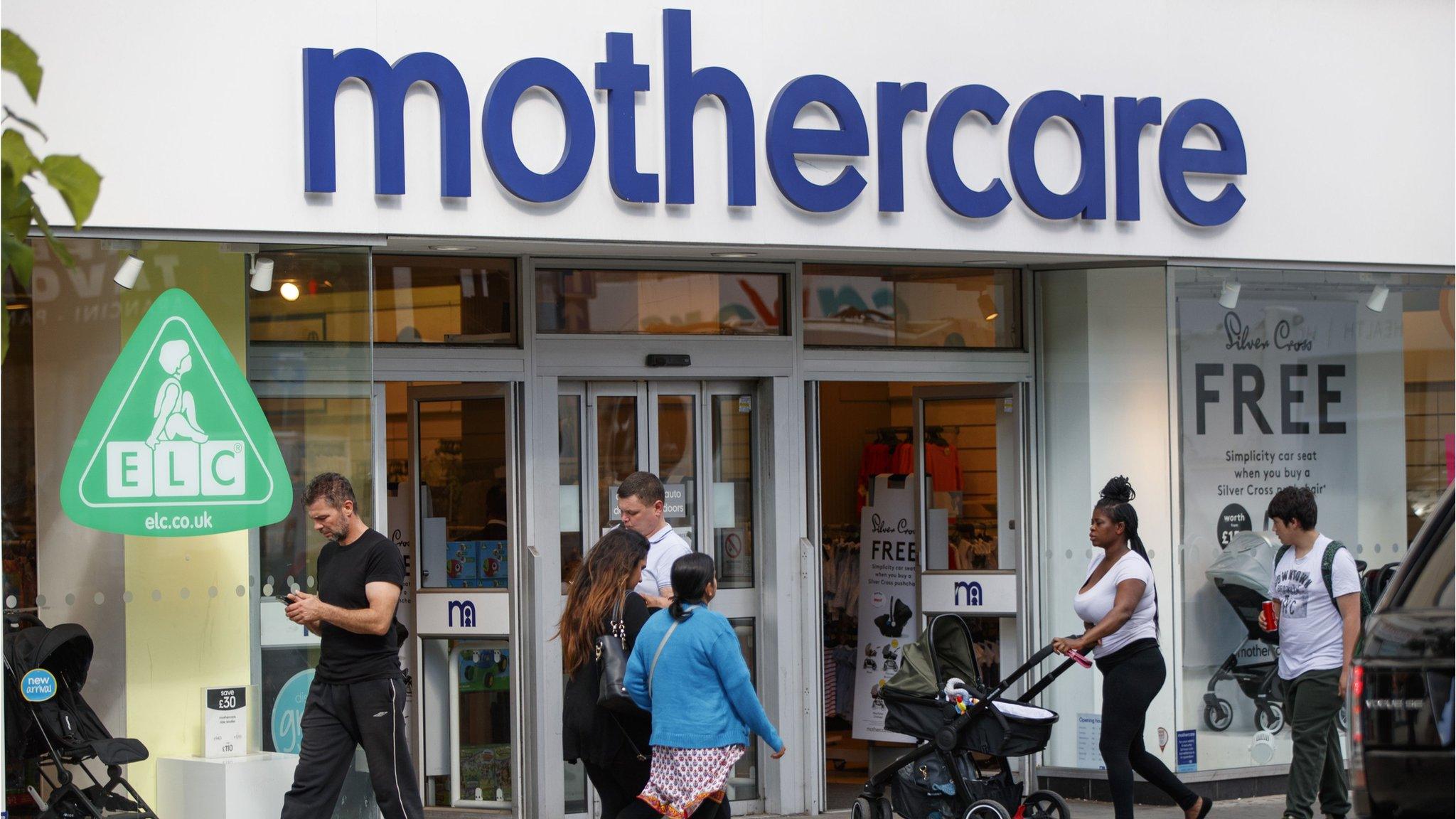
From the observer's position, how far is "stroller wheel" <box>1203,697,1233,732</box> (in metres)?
10.0

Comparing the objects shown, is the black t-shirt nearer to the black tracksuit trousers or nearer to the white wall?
the black tracksuit trousers

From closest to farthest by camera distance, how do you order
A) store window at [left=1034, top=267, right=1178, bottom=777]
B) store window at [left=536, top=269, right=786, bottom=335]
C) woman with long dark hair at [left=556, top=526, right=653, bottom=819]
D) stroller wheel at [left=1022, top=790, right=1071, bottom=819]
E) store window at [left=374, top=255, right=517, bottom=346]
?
woman with long dark hair at [left=556, top=526, right=653, bottom=819] → stroller wheel at [left=1022, top=790, right=1071, bottom=819] → store window at [left=374, top=255, right=517, bottom=346] → store window at [left=536, top=269, right=786, bottom=335] → store window at [left=1034, top=267, right=1178, bottom=777]

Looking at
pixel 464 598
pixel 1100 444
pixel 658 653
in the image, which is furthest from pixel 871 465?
pixel 658 653

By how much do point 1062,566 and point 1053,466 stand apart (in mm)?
579

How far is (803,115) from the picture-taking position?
8.55m

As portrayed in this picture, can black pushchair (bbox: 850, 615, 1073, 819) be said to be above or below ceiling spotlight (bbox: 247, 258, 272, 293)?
below

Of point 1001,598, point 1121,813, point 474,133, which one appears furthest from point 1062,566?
point 474,133

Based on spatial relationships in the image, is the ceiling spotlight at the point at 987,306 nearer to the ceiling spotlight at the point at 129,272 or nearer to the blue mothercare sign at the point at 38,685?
the ceiling spotlight at the point at 129,272

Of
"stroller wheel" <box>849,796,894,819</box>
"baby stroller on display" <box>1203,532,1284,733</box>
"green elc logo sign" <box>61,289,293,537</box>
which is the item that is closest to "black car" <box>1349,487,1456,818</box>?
"stroller wheel" <box>849,796,894,819</box>

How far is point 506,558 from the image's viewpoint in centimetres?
948

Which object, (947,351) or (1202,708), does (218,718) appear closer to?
(947,351)

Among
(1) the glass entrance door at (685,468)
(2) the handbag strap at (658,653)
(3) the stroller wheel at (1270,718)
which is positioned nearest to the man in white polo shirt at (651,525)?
(2) the handbag strap at (658,653)

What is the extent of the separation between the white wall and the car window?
4.01 metres

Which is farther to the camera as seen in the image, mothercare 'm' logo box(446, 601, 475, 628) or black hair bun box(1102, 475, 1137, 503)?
mothercare 'm' logo box(446, 601, 475, 628)
